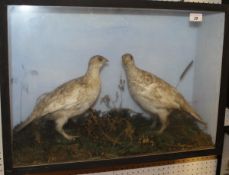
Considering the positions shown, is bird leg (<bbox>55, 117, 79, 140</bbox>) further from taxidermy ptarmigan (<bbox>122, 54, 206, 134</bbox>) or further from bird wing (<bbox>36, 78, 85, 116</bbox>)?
taxidermy ptarmigan (<bbox>122, 54, 206, 134</bbox>)

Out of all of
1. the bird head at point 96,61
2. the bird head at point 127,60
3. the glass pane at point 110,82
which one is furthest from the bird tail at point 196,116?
the bird head at point 96,61

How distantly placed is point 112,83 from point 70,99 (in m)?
0.19

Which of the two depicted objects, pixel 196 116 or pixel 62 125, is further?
pixel 196 116

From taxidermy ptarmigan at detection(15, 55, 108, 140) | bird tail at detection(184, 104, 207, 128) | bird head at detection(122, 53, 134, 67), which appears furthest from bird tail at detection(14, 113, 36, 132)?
bird tail at detection(184, 104, 207, 128)

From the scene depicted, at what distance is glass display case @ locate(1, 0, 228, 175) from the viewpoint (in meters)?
1.06

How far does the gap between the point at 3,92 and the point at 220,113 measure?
2.60ft

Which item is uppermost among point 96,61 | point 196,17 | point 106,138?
point 196,17

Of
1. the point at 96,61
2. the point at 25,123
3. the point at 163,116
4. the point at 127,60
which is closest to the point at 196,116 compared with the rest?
the point at 163,116

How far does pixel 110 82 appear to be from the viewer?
1202mm

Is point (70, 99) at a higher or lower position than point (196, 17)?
lower

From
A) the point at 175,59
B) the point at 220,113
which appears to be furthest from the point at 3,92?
the point at 220,113

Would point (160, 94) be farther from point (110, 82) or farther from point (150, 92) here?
point (110, 82)

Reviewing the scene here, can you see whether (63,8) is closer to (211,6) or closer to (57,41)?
(57,41)

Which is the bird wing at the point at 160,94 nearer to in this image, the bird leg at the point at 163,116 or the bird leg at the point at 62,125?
the bird leg at the point at 163,116
